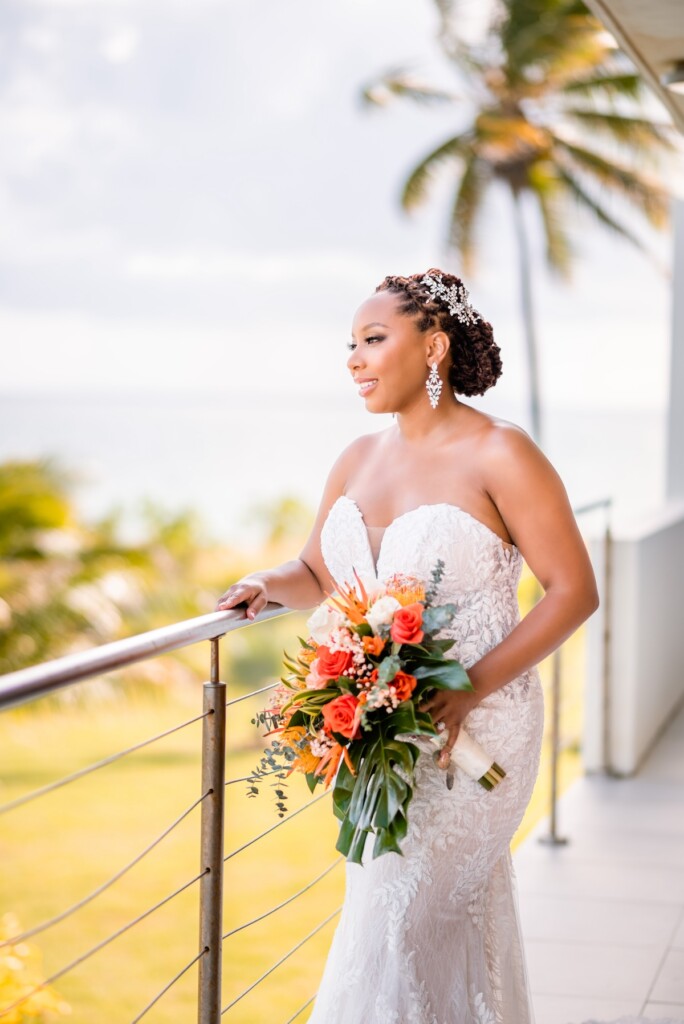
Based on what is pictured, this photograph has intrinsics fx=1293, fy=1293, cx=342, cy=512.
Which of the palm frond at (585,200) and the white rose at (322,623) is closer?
the white rose at (322,623)

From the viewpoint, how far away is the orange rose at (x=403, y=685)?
2.25m

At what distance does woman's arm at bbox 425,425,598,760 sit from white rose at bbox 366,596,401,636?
0.22m

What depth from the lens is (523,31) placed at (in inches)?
730

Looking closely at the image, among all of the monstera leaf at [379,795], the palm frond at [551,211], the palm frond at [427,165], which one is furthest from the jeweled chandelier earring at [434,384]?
the palm frond at [551,211]

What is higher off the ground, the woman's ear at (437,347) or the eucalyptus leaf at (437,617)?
the woman's ear at (437,347)

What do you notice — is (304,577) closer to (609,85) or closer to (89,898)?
(89,898)

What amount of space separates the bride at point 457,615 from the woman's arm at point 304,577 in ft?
0.04

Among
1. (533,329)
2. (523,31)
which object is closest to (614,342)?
(533,329)

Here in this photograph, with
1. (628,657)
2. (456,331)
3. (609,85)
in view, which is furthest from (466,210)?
(456,331)

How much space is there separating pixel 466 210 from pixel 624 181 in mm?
2600

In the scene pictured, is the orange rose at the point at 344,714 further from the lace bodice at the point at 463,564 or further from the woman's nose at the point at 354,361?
the woman's nose at the point at 354,361

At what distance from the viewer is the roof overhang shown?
3446mm

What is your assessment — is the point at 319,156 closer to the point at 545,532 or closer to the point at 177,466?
the point at 177,466

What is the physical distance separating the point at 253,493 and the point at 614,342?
16.5 m
